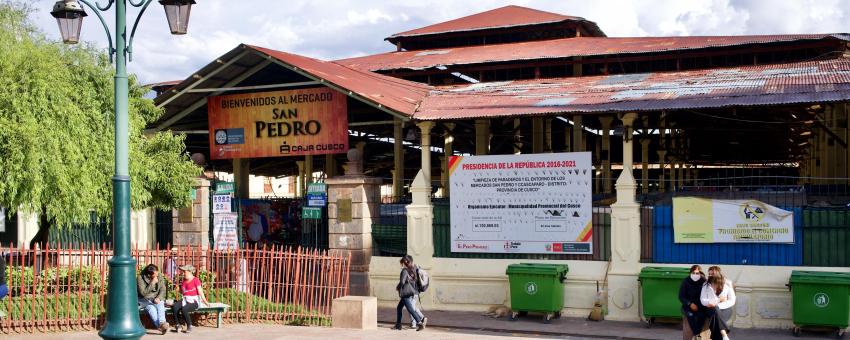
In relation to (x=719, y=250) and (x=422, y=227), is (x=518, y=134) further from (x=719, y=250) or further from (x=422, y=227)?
(x=719, y=250)

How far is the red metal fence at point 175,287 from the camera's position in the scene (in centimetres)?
1391

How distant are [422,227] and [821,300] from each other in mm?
7562

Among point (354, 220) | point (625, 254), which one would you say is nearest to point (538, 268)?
point (625, 254)

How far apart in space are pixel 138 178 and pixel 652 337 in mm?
11164

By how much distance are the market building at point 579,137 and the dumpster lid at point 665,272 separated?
1.88 ft

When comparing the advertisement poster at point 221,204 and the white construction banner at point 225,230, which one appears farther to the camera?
the advertisement poster at point 221,204

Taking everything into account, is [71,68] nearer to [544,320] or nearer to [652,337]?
[544,320]

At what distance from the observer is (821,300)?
586 inches

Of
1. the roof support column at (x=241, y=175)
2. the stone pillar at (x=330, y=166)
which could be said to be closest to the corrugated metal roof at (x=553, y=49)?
the stone pillar at (x=330, y=166)

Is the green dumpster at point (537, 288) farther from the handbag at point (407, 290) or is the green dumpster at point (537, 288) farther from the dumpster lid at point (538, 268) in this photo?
the handbag at point (407, 290)

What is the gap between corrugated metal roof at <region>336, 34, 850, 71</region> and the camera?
96.1 ft

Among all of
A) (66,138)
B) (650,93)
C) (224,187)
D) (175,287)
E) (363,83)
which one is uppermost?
(363,83)

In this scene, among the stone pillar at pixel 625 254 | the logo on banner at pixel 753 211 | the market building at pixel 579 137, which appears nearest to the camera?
the logo on banner at pixel 753 211

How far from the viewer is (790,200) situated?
57.2 ft
